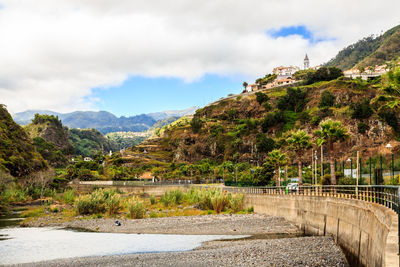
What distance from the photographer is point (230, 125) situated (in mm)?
187125

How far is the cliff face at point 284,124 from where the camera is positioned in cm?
12500

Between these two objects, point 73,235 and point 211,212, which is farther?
point 211,212

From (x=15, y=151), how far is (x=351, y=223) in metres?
107

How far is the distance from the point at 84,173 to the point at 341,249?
12461 cm

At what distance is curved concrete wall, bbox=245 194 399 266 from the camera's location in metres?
12.5

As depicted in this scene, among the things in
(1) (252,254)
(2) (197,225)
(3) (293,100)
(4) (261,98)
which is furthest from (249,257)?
(4) (261,98)

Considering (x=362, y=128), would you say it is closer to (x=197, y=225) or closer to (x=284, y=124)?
(x=284, y=124)

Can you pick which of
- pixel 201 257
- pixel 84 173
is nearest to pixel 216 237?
pixel 201 257

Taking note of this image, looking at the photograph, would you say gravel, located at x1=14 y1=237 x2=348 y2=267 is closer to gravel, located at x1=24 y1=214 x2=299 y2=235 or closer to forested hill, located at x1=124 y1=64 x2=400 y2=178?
gravel, located at x1=24 y1=214 x2=299 y2=235

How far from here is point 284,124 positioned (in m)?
160

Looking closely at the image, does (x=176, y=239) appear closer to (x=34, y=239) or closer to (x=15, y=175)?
(x=34, y=239)

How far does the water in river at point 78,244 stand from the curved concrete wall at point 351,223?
7934 millimetres

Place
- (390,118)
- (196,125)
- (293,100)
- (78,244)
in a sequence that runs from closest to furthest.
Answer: (78,244)
(390,118)
(293,100)
(196,125)

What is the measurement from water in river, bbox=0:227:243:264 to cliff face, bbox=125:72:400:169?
84.1 meters
